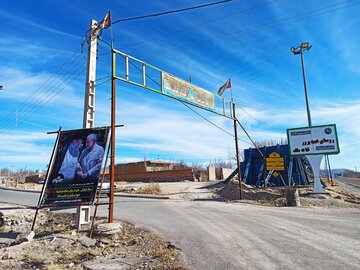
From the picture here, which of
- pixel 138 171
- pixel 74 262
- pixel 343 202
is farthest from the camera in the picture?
pixel 138 171

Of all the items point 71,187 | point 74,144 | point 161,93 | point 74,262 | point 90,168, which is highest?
point 161,93

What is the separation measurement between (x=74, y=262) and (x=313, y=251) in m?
4.97

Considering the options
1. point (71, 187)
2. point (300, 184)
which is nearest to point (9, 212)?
point (71, 187)

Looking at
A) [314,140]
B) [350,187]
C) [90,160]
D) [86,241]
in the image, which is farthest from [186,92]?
[350,187]

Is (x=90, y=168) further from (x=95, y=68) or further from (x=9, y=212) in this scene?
(x=9, y=212)

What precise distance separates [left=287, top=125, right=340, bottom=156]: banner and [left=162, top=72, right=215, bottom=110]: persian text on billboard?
20.9 ft

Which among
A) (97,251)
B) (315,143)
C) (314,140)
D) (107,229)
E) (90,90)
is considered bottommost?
(97,251)

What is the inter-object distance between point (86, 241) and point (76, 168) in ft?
8.17

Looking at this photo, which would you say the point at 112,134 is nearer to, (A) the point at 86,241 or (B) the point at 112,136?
(B) the point at 112,136

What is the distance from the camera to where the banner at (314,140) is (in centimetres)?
1903

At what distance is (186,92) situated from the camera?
1583 centimetres

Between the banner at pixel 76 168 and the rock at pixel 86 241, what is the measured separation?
1038 millimetres

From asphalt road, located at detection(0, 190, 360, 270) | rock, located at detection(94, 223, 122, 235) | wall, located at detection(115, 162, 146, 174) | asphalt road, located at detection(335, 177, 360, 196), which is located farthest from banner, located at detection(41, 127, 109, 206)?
wall, located at detection(115, 162, 146, 174)

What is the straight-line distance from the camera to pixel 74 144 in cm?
951
